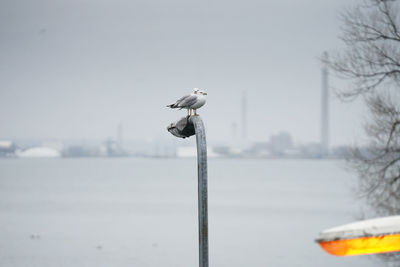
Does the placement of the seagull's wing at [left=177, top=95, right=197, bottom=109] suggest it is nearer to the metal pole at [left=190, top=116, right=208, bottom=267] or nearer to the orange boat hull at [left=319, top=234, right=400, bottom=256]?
the metal pole at [left=190, top=116, right=208, bottom=267]

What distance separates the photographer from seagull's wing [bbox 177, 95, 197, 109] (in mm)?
3639

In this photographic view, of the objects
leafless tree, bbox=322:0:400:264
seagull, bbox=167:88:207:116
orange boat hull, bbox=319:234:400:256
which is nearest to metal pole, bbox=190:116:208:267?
seagull, bbox=167:88:207:116

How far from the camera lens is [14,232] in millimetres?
29234

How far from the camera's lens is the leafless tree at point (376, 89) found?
8430mm

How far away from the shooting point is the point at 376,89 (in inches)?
351

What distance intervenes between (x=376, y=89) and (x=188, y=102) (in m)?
6.08

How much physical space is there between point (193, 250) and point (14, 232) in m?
11.6

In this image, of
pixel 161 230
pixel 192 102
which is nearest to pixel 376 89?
pixel 192 102

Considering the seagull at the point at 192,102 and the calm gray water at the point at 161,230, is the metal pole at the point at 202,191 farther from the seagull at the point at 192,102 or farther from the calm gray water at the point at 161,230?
the calm gray water at the point at 161,230

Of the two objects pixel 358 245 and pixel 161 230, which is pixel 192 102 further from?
pixel 161 230

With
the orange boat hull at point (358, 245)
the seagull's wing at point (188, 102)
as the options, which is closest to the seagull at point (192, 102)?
the seagull's wing at point (188, 102)

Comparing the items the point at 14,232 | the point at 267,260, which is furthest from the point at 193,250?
the point at 14,232

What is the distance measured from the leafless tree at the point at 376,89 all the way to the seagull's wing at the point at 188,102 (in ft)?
18.0

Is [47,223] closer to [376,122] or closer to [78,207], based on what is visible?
[78,207]
